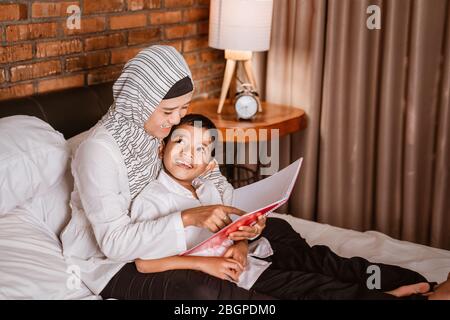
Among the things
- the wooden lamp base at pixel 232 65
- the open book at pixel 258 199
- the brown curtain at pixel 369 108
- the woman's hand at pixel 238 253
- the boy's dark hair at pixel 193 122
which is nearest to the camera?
the open book at pixel 258 199

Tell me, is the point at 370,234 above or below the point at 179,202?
below

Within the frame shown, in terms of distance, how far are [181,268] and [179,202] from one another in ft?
0.71

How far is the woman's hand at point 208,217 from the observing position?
1514 mm

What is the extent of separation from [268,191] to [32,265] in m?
0.65

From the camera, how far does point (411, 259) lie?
1970mm

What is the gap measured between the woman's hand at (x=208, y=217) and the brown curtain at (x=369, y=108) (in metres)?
1.38

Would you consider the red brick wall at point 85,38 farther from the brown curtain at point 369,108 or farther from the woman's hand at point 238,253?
the woman's hand at point 238,253

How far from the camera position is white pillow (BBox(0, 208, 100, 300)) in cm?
147

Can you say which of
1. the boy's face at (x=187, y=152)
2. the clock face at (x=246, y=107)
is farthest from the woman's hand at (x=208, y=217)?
the clock face at (x=246, y=107)

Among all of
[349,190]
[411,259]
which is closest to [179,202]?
[411,259]

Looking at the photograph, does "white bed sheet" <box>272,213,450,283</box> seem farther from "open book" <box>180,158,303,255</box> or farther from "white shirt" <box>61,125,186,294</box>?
"white shirt" <box>61,125,186,294</box>

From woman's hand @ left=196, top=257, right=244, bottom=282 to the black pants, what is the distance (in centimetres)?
2
